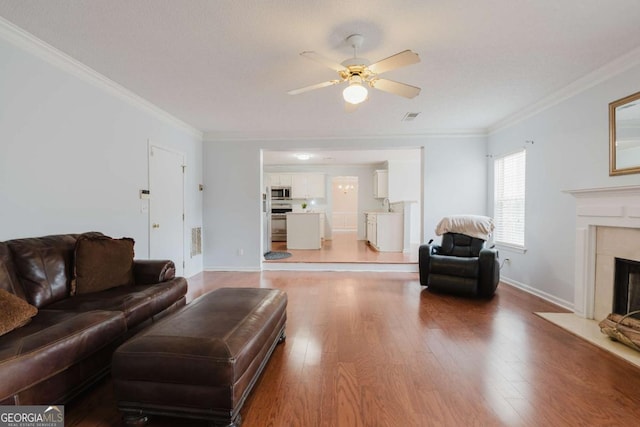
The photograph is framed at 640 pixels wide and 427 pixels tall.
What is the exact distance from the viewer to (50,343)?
1492 mm

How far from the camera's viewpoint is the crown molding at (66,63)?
7.40 ft

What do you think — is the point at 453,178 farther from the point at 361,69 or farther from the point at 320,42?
the point at 320,42

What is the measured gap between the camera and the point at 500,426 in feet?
5.13

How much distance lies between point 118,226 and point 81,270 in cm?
113

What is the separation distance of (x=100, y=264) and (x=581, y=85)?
17.0 feet

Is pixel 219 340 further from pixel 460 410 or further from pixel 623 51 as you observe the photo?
pixel 623 51

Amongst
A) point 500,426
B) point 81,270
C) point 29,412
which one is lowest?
point 500,426

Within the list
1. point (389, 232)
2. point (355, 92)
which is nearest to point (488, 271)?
point (355, 92)

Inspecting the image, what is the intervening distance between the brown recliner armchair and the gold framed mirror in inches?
58.7

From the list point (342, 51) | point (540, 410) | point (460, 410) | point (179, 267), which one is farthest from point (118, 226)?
point (540, 410)

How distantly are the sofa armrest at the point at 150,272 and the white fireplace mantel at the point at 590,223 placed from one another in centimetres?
424

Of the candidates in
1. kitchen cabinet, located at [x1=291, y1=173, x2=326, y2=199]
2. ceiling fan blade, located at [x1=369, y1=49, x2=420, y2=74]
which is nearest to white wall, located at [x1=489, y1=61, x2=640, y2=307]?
ceiling fan blade, located at [x1=369, y1=49, x2=420, y2=74]

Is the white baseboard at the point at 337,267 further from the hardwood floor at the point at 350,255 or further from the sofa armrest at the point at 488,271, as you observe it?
the sofa armrest at the point at 488,271

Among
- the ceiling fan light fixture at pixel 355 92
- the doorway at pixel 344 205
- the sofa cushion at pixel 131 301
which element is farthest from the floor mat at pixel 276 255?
the doorway at pixel 344 205
